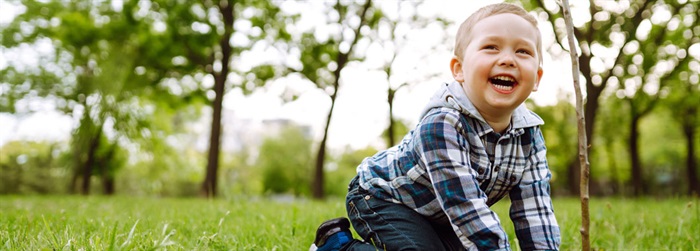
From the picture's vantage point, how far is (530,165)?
2.40m

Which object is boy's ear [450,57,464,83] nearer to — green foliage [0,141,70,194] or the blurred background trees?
the blurred background trees

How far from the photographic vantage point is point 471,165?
224 cm

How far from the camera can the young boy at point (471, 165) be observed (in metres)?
2.08

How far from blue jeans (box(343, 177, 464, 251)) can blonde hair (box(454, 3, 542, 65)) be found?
0.71 metres

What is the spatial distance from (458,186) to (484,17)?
0.69m

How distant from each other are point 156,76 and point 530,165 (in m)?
16.1

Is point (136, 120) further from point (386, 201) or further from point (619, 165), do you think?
point (619, 165)

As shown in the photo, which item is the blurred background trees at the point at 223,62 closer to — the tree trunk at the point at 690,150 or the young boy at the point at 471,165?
the tree trunk at the point at 690,150

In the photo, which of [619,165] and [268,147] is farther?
[268,147]

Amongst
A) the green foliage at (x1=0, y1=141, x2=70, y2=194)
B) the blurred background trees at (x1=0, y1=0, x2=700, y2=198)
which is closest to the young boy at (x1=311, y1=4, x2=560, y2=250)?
the blurred background trees at (x1=0, y1=0, x2=700, y2=198)

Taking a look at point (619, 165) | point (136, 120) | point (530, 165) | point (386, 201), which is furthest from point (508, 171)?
point (619, 165)

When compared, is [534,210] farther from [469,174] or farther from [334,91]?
[334,91]

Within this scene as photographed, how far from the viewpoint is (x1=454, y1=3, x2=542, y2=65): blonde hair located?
2.21 m

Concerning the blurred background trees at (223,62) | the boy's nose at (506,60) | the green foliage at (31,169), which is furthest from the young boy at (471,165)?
the green foliage at (31,169)
